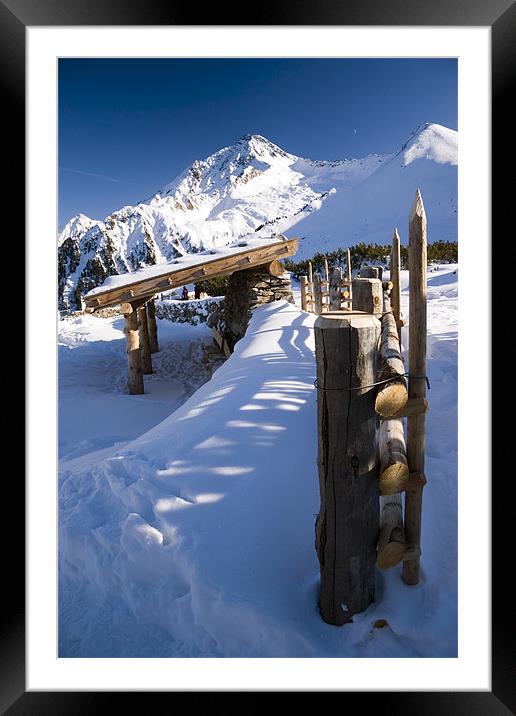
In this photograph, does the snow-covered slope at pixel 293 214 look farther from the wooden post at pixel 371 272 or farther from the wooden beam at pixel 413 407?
the wooden beam at pixel 413 407

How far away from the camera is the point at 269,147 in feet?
492

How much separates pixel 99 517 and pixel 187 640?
997 millimetres

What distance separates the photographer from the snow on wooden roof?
7.83 meters

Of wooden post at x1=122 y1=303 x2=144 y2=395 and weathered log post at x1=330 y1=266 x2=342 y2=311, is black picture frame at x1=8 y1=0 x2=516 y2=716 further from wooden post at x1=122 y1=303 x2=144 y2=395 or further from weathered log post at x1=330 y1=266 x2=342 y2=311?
wooden post at x1=122 y1=303 x2=144 y2=395

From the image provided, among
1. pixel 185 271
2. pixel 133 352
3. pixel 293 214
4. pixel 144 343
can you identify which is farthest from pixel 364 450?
pixel 293 214

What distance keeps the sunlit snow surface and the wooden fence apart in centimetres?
18

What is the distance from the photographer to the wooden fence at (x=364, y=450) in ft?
5.76

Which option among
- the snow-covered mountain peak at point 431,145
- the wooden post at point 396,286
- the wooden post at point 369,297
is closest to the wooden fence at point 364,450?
the wooden post at point 369,297

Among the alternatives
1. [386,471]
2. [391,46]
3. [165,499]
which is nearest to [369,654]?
[386,471]

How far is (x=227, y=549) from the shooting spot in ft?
7.40

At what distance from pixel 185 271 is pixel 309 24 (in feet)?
20.8

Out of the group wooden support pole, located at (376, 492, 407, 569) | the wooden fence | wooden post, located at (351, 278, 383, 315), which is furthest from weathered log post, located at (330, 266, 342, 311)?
wooden support pole, located at (376, 492, 407, 569)

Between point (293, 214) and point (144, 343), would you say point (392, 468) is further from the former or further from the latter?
point (293, 214)
